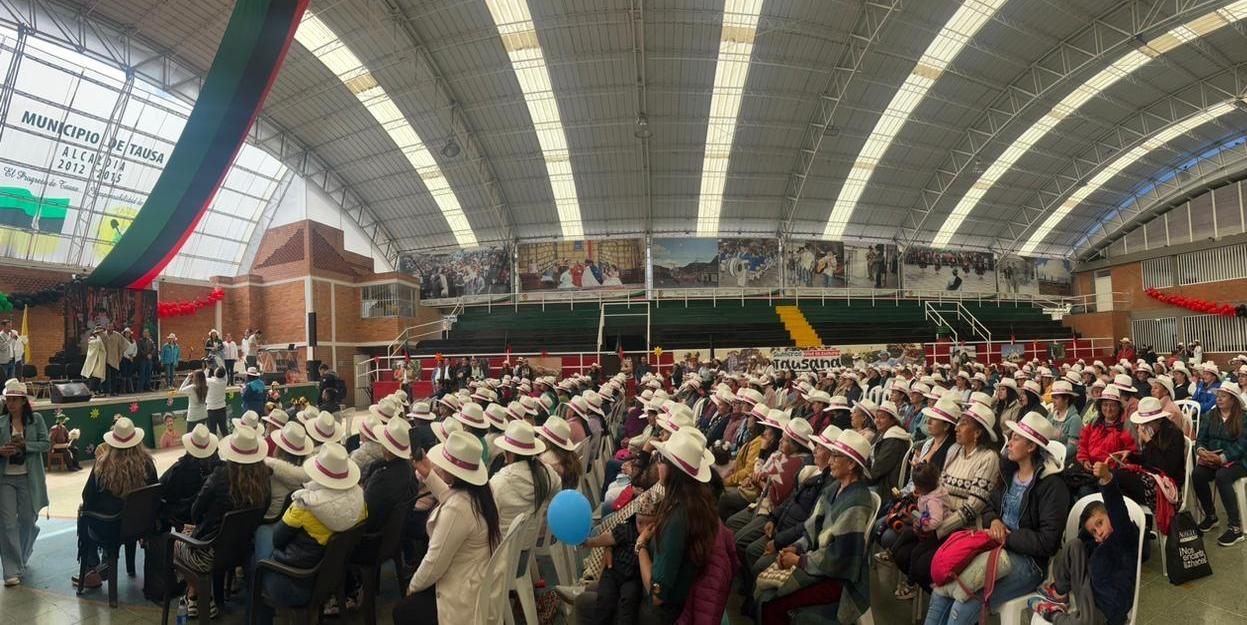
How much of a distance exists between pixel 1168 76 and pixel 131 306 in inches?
1308

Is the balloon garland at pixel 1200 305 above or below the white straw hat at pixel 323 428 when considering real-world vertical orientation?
above

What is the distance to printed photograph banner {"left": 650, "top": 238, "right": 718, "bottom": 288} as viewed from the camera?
24.5m

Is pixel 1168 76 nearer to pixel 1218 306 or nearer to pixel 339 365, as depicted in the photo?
pixel 1218 306

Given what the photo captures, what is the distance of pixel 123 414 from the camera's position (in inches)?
394

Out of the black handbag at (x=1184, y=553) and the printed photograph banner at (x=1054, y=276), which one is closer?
the black handbag at (x=1184, y=553)

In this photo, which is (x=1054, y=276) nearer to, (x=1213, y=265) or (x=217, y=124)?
(x=1213, y=265)

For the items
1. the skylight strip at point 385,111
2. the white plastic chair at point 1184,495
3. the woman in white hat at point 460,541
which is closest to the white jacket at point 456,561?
the woman in white hat at point 460,541

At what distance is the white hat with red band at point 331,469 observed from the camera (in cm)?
295

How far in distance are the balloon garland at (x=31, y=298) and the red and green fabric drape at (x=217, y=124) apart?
19.8ft

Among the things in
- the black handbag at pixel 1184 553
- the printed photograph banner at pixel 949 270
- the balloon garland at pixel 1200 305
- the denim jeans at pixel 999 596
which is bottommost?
the black handbag at pixel 1184 553

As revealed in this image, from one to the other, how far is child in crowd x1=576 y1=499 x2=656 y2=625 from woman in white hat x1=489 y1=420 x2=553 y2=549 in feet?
2.12

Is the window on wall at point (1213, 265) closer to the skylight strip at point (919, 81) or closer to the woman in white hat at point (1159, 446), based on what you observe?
the skylight strip at point (919, 81)

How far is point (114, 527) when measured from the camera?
12.4ft

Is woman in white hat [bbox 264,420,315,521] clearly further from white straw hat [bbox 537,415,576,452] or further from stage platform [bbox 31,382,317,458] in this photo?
stage platform [bbox 31,382,317,458]
